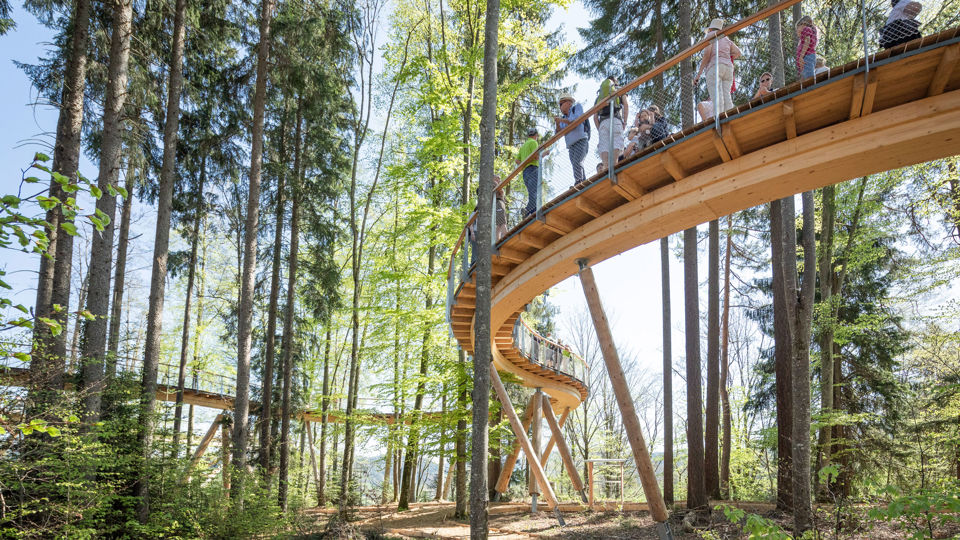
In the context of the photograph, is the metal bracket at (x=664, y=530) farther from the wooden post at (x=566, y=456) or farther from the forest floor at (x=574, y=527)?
the wooden post at (x=566, y=456)

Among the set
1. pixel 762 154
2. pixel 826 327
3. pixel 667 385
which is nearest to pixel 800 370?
pixel 762 154

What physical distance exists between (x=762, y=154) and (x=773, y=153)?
109mm

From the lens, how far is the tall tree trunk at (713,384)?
11.5 metres

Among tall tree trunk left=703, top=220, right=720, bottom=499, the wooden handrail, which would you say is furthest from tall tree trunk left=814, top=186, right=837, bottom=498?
the wooden handrail

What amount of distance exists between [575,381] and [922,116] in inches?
478

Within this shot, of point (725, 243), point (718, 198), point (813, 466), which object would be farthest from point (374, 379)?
point (718, 198)

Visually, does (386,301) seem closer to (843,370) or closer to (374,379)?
(374,379)

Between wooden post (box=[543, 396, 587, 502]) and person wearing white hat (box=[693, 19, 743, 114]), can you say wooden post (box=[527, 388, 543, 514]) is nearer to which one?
wooden post (box=[543, 396, 587, 502])

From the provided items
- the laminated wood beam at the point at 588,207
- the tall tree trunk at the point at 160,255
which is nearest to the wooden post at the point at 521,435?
the laminated wood beam at the point at 588,207

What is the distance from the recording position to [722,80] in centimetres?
638

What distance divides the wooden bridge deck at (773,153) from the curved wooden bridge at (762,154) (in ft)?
0.03

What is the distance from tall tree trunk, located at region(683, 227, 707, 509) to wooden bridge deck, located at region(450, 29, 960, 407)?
14.0ft

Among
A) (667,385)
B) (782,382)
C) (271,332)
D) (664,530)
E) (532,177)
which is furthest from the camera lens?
(271,332)

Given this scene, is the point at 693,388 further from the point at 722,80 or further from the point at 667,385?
the point at 722,80
